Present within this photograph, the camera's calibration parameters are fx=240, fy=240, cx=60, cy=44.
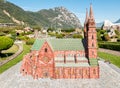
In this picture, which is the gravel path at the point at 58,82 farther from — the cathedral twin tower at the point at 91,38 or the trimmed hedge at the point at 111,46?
the trimmed hedge at the point at 111,46

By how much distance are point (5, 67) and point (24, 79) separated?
19.4 meters

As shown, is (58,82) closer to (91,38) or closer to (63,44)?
(63,44)

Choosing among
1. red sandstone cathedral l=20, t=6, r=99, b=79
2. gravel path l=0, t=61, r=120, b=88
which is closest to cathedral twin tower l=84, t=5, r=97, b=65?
red sandstone cathedral l=20, t=6, r=99, b=79

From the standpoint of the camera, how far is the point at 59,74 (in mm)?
55406

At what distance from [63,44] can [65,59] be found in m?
5.34

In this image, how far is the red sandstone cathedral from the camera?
2181 inches

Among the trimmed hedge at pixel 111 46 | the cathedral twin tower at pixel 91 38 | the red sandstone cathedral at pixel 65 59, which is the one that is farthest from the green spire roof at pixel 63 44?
the trimmed hedge at pixel 111 46

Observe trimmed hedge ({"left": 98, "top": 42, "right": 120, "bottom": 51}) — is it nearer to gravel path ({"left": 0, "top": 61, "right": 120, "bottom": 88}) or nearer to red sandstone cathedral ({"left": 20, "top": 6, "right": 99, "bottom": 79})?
red sandstone cathedral ({"left": 20, "top": 6, "right": 99, "bottom": 79})

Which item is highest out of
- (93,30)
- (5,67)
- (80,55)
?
(93,30)

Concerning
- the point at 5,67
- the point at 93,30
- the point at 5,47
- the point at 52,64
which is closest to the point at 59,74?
the point at 52,64

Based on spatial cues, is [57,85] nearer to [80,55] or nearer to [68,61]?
[68,61]

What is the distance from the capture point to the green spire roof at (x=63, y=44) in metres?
62.0

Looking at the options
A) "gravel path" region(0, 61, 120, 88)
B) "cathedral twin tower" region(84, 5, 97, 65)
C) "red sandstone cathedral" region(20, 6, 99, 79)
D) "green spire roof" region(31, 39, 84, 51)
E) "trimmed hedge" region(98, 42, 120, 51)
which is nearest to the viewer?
"gravel path" region(0, 61, 120, 88)

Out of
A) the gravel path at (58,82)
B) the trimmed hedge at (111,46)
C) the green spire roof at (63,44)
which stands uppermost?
the green spire roof at (63,44)
